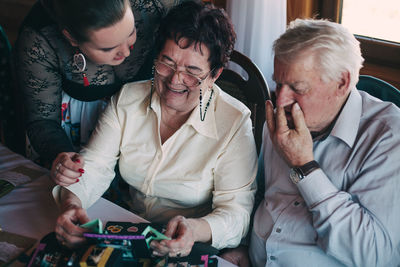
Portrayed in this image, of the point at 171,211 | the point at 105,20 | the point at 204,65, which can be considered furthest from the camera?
the point at 171,211

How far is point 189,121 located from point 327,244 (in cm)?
71

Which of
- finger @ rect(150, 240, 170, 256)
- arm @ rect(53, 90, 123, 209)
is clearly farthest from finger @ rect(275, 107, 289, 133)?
arm @ rect(53, 90, 123, 209)

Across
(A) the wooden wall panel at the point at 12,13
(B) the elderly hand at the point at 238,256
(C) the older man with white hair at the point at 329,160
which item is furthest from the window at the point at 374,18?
(A) the wooden wall panel at the point at 12,13

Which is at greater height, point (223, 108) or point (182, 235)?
point (223, 108)

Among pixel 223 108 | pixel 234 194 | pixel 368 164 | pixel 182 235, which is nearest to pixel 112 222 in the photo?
pixel 182 235

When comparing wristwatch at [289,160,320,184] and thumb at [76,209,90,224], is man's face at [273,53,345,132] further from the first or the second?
thumb at [76,209,90,224]

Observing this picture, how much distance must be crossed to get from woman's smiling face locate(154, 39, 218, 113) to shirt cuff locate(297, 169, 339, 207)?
585 millimetres

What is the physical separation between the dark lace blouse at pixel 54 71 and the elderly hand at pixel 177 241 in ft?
2.41

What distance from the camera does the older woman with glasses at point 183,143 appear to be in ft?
4.94

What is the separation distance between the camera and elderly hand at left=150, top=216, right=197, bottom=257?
46.3 inches

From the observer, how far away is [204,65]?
5.08 feet

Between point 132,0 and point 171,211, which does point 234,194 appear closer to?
point 171,211

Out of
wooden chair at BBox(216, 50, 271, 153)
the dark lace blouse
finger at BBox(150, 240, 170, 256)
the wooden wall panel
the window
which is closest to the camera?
finger at BBox(150, 240, 170, 256)

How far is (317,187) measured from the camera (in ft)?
4.17
